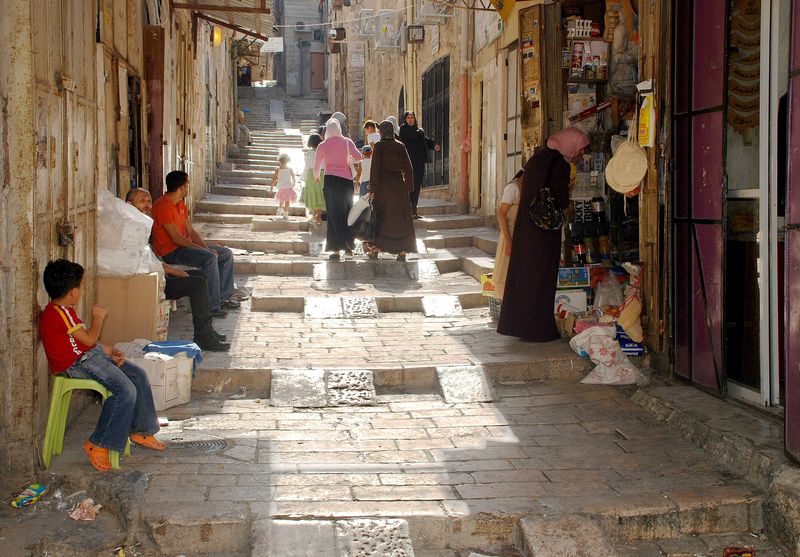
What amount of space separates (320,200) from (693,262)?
26.0ft

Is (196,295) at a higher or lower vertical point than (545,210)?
lower

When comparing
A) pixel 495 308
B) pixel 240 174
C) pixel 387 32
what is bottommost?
pixel 495 308

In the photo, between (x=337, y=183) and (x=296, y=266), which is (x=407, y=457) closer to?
(x=296, y=266)

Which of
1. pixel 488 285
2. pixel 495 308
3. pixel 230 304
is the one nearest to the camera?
pixel 488 285

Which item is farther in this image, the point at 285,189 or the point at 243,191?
the point at 243,191

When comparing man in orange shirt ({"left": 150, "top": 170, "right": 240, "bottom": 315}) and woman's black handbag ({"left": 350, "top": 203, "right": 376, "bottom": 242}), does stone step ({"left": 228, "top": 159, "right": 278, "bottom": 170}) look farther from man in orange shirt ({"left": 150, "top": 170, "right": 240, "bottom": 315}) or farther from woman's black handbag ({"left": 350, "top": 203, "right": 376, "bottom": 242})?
man in orange shirt ({"left": 150, "top": 170, "right": 240, "bottom": 315})

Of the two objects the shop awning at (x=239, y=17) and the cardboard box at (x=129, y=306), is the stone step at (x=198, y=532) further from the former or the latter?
the shop awning at (x=239, y=17)

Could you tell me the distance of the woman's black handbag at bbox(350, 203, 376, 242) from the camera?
11.3 m

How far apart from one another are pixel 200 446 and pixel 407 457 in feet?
3.91

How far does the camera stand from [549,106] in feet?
27.3

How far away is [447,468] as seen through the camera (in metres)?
5.04

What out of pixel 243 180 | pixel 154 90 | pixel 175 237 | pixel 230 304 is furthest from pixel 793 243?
pixel 243 180

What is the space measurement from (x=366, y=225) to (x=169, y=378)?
5.51 m

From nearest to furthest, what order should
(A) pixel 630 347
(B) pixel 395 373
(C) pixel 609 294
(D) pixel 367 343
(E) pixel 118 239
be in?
(E) pixel 118 239
(B) pixel 395 373
(A) pixel 630 347
(C) pixel 609 294
(D) pixel 367 343
